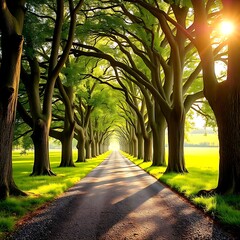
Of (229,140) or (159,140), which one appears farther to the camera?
(159,140)

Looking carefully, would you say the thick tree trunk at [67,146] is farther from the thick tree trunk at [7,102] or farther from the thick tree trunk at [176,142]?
the thick tree trunk at [7,102]

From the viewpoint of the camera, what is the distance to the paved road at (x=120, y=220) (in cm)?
512

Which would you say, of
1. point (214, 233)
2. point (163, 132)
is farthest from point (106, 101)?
point (214, 233)

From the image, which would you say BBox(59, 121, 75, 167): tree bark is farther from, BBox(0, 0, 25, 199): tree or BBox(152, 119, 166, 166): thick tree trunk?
BBox(0, 0, 25, 199): tree

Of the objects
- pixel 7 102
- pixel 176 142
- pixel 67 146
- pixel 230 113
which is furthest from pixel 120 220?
pixel 67 146

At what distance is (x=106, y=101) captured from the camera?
30.2m

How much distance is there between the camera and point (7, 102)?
8.20m

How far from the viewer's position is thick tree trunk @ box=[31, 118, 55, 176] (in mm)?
15234

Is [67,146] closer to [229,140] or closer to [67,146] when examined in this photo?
[67,146]

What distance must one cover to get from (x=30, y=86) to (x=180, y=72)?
8.75 metres

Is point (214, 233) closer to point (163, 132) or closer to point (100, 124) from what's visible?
point (163, 132)

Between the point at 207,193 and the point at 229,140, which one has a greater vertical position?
the point at 229,140

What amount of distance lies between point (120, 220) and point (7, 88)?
16.8 feet

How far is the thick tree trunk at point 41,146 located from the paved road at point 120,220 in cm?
691
